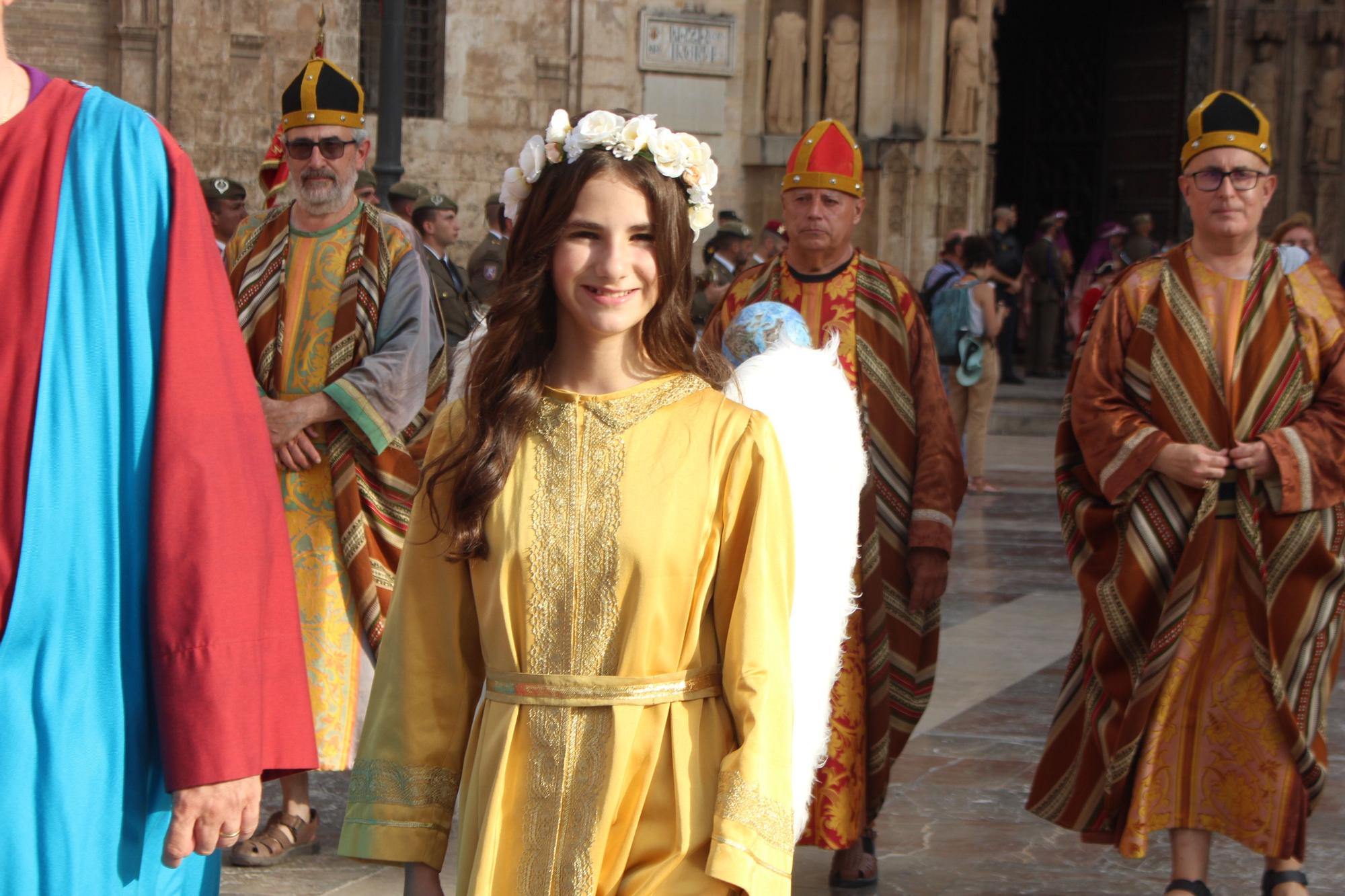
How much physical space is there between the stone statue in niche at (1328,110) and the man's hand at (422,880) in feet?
68.8

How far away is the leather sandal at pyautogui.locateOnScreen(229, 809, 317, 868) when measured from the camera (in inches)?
196

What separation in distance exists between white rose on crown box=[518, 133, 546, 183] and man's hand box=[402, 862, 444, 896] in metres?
1.05

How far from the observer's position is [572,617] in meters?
2.62

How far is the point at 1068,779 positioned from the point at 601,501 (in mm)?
2767

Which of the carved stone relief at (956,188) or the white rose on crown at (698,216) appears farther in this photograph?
the carved stone relief at (956,188)

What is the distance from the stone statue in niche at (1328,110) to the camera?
21438 millimetres

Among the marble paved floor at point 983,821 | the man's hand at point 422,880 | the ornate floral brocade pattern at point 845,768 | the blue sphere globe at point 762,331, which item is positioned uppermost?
the blue sphere globe at point 762,331

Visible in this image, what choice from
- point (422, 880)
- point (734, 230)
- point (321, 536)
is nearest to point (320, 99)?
point (321, 536)

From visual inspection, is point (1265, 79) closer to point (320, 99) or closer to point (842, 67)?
point (842, 67)

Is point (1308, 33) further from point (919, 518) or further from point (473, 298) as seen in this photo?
point (919, 518)

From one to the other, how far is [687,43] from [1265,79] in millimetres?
7690

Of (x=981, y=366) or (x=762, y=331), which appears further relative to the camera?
(x=981, y=366)

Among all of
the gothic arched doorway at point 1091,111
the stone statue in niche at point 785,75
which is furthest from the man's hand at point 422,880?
the gothic arched doorway at point 1091,111

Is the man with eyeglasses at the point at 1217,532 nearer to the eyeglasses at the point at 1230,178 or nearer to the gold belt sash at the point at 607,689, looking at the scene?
the eyeglasses at the point at 1230,178
